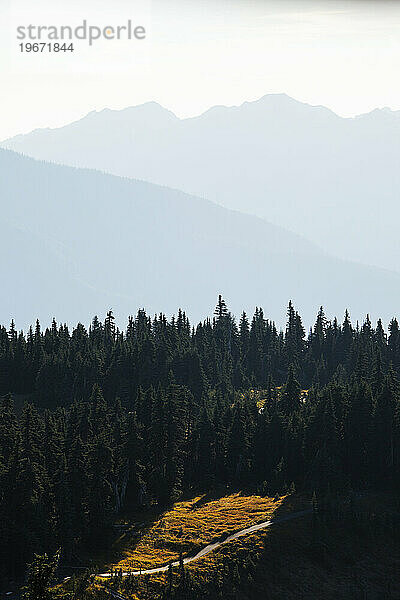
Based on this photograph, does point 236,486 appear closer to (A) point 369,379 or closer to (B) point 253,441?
(B) point 253,441

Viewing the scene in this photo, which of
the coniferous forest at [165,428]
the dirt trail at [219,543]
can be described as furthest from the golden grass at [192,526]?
the coniferous forest at [165,428]

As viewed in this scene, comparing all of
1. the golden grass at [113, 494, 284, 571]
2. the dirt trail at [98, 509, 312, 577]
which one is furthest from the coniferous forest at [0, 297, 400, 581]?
the dirt trail at [98, 509, 312, 577]

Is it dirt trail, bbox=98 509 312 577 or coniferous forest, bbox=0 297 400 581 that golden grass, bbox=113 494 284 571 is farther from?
coniferous forest, bbox=0 297 400 581

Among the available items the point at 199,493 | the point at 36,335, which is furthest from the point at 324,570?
the point at 36,335

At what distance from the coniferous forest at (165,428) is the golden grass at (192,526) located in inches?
166

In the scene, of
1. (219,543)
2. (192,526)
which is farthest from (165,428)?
(219,543)

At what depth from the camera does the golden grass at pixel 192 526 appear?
8634cm

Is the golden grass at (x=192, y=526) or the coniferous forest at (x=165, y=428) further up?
the coniferous forest at (x=165, y=428)

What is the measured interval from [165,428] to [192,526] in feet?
64.4

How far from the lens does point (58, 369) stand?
503 feet

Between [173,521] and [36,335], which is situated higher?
[36,335]

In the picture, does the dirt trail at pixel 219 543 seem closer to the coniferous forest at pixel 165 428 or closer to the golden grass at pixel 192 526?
the golden grass at pixel 192 526

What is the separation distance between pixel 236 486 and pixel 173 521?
17.9 meters

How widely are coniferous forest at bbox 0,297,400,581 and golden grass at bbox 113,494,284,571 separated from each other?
4.22 metres
